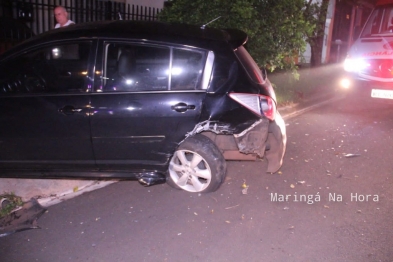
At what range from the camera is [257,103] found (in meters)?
4.50

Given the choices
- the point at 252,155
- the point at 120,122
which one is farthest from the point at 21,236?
the point at 252,155

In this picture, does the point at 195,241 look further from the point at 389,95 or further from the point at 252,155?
the point at 389,95

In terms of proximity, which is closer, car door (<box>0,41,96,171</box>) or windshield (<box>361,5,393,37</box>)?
car door (<box>0,41,96,171</box>)

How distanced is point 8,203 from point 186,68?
242 centimetres

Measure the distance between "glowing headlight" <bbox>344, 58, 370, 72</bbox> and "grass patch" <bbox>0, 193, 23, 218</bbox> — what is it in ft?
23.6

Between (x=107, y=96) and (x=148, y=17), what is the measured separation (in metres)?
7.86

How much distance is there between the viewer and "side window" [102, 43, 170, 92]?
4383mm

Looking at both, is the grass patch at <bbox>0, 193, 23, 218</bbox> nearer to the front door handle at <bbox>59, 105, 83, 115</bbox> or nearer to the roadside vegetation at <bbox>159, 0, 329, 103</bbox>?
the front door handle at <bbox>59, 105, 83, 115</bbox>

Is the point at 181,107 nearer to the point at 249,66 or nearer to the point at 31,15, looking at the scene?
the point at 249,66

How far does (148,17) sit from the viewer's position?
11641 mm

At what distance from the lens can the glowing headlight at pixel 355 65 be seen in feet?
28.6

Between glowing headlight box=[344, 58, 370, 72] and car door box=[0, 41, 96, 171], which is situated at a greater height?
glowing headlight box=[344, 58, 370, 72]

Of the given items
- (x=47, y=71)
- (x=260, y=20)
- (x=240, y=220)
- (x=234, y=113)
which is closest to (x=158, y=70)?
(x=234, y=113)

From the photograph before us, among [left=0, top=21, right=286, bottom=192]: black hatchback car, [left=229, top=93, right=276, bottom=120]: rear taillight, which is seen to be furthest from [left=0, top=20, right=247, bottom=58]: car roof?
[left=229, top=93, right=276, bottom=120]: rear taillight
